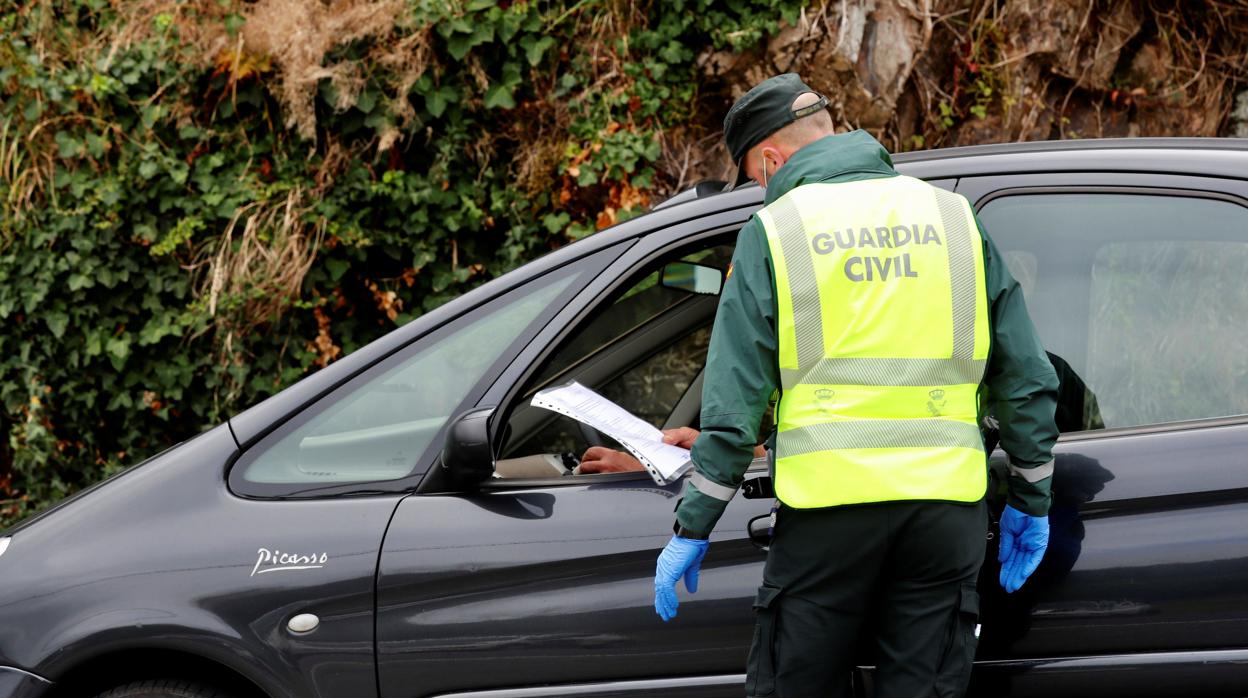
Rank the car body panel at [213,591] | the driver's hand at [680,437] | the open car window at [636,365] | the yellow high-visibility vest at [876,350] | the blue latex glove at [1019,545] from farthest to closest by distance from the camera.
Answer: the open car window at [636,365] → the driver's hand at [680,437] → the car body panel at [213,591] → the blue latex glove at [1019,545] → the yellow high-visibility vest at [876,350]

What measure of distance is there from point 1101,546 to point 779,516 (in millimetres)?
658

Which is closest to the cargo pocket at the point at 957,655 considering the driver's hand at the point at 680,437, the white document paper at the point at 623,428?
the white document paper at the point at 623,428

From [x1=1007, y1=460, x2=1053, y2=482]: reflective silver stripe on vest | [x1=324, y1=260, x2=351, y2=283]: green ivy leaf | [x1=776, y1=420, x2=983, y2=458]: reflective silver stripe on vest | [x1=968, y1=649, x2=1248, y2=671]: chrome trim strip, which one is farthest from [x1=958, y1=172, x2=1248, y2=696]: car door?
[x1=324, y1=260, x2=351, y2=283]: green ivy leaf

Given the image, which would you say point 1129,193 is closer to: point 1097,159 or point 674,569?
point 1097,159

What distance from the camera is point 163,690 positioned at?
103 inches

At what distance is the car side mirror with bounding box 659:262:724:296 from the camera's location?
10.0 feet

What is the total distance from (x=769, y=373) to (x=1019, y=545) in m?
0.61

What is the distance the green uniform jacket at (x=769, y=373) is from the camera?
212 centimetres

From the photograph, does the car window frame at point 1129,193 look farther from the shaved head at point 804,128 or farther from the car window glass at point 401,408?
the car window glass at point 401,408

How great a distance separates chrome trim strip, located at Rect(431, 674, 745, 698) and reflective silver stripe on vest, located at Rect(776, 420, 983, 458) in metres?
0.60

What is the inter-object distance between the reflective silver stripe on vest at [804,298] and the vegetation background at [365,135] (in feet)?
11.8

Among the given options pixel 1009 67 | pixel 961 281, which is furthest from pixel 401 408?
pixel 1009 67

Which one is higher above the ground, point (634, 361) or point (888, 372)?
point (888, 372)

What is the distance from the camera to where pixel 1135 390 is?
2.39m
